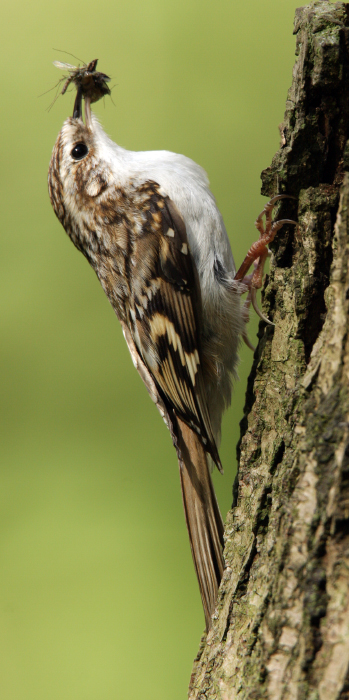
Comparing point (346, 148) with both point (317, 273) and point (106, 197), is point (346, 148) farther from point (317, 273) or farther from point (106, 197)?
point (106, 197)

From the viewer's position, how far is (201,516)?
101 cm

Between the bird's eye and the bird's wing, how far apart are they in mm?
220

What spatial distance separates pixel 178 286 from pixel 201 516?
1.44 feet

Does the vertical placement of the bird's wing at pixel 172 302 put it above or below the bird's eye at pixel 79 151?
below

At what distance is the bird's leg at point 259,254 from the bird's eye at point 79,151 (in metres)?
0.47

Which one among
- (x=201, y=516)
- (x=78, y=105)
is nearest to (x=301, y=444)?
(x=201, y=516)

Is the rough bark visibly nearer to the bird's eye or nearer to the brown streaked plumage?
the brown streaked plumage

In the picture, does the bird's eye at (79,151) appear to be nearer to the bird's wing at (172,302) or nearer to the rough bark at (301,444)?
the bird's wing at (172,302)

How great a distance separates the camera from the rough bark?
51 cm

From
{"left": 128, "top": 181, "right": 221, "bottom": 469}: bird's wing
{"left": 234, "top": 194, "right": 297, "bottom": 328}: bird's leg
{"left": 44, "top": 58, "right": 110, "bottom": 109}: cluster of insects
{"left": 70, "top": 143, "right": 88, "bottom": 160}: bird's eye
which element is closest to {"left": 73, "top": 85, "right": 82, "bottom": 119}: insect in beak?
{"left": 44, "top": 58, "right": 110, "bottom": 109}: cluster of insects

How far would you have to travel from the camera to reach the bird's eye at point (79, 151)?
123cm

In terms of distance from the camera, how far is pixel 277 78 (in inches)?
62.0

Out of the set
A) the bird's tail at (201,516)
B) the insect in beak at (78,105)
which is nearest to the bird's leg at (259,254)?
the bird's tail at (201,516)

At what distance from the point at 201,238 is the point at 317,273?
401 mm
